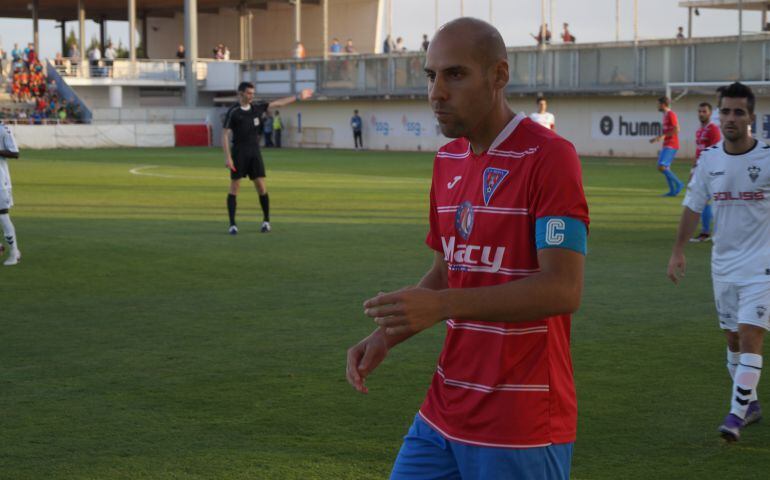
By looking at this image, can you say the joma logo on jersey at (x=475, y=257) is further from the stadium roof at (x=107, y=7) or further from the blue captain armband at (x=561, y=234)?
the stadium roof at (x=107, y=7)

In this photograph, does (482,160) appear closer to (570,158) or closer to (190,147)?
(570,158)

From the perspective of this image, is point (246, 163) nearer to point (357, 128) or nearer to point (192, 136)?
point (357, 128)

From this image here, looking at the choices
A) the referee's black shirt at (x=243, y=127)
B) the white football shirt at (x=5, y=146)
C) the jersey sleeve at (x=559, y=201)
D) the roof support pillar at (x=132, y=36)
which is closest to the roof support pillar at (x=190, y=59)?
the roof support pillar at (x=132, y=36)

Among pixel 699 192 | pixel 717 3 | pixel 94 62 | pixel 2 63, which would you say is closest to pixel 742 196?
pixel 699 192

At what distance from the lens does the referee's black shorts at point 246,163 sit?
17109 millimetres

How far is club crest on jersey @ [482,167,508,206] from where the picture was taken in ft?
10.5

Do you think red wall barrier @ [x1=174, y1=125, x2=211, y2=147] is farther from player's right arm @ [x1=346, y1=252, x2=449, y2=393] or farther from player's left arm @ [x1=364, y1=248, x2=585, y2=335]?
player's left arm @ [x1=364, y1=248, x2=585, y2=335]

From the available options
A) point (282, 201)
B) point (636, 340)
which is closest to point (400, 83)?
point (282, 201)

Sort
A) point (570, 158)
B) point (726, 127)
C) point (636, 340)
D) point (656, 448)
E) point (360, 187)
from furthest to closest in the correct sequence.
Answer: point (360, 187) < point (636, 340) < point (726, 127) < point (656, 448) < point (570, 158)

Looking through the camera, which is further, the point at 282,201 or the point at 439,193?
the point at 282,201

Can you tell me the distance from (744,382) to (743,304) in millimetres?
488

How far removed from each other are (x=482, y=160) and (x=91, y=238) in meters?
13.9

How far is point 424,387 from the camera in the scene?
754cm

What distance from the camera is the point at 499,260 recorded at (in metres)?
3.21
